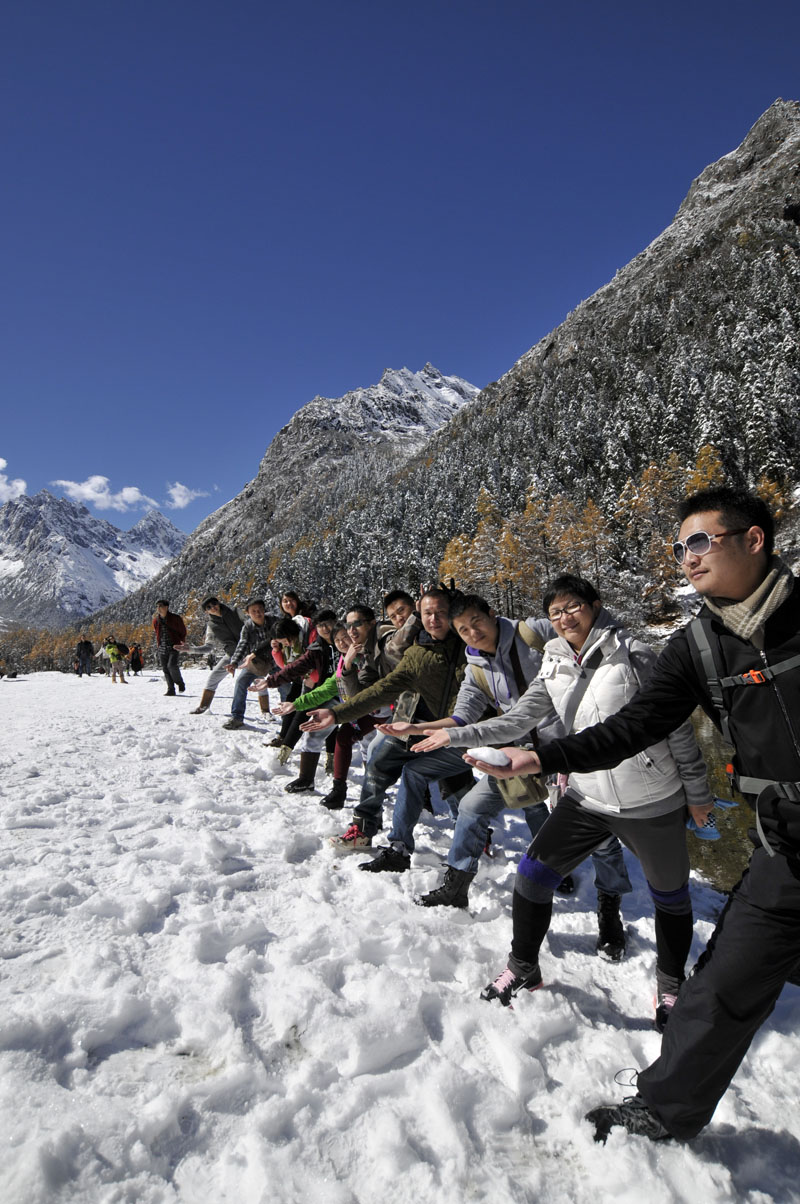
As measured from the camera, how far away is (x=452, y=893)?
3727 millimetres

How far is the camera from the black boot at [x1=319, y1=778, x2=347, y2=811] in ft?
18.1

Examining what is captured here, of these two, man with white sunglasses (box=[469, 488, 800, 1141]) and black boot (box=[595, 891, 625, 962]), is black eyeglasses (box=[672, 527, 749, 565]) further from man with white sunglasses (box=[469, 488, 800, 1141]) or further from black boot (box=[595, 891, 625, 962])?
black boot (box=[595, 891, 625, 962])

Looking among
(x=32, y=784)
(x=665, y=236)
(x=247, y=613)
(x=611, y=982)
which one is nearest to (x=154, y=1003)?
(x=611, y=982)

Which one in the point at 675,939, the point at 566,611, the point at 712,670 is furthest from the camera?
the point at 566,611

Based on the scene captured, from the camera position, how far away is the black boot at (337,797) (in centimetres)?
552

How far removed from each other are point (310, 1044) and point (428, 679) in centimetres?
268

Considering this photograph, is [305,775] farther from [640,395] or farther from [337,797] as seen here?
[640,395]

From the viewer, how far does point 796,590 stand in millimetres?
1927

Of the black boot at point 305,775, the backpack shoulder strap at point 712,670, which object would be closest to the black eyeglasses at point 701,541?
the backpack shoulder strap at point 712,670

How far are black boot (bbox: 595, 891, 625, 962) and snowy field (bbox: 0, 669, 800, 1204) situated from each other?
0.11 meters

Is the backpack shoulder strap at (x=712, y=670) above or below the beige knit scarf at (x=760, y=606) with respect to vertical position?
below

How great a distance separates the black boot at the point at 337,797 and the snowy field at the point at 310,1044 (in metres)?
1.22

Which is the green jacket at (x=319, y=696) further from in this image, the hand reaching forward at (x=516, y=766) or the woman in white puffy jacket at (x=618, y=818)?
the hand reaching forward at (x=516, y=766)

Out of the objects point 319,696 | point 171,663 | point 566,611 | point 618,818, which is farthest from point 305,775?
point 171,663
